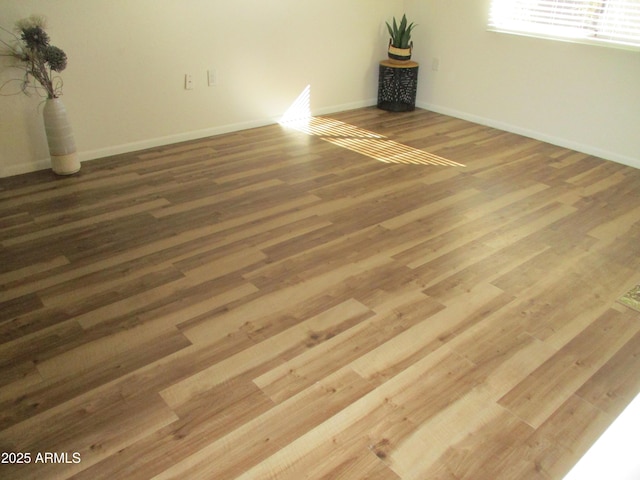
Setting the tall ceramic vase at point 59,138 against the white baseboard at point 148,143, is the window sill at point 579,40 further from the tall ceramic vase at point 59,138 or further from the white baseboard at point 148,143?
the tall ceramic vase at point 59,138

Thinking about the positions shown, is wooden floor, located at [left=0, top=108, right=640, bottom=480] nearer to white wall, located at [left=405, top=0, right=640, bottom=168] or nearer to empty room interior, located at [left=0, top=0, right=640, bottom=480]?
empty room interior, located at [left=0, top=0, right=640, bottom=480]

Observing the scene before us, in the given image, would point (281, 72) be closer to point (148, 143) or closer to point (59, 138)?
point (148, 143)

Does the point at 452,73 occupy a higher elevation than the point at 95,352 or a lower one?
higher

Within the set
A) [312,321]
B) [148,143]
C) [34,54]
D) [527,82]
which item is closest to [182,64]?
[148,143]

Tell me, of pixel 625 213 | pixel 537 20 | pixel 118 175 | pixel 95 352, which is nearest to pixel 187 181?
pixel 118 175

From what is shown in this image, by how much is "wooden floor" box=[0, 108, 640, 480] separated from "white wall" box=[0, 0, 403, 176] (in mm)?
366

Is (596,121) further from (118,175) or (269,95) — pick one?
(118,175)

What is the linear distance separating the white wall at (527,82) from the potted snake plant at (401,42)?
218 millimetres

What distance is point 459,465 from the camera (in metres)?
1.55

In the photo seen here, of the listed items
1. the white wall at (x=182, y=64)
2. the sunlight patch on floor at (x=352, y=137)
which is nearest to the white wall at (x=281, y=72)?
the white wall at (x=182, y=64)

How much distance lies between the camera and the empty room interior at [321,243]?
165cm

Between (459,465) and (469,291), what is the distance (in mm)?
980

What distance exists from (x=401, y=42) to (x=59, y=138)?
128 inches

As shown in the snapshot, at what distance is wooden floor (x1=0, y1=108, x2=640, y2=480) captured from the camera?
1609mm
